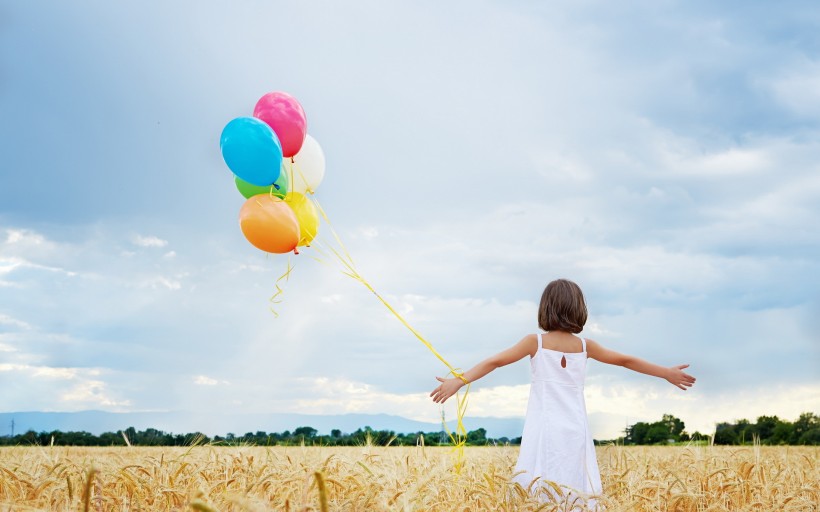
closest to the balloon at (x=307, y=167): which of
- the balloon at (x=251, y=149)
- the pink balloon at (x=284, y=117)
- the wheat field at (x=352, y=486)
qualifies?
the pink balloon at (x=284, y=117)

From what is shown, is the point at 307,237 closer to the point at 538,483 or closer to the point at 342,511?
the point at 538,483

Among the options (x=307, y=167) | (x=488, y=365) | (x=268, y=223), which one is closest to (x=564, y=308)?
(x=488, y=365)

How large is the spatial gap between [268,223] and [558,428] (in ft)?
8.78

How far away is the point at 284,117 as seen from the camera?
18.7 ft

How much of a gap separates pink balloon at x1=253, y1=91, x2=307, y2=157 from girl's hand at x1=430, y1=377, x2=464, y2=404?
8.17ft

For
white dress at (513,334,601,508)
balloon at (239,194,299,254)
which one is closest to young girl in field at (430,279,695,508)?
white dress at (513,334,601,508)

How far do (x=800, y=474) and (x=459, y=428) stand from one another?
2.42 metres

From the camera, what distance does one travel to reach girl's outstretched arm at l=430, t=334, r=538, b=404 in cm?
451

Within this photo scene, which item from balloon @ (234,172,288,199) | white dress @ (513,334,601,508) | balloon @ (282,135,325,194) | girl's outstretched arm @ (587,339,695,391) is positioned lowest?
white dress @ (513,334,601,508)

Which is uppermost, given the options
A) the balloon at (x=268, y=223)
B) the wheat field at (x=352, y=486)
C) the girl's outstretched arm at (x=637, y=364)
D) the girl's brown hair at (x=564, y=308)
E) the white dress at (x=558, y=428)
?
the balloon at (x=268, y=223)

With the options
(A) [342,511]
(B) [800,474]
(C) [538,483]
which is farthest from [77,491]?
(B) [800,474]

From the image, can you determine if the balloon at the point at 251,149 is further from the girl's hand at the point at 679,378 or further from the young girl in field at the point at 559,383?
the girl's hand at the point at 679,378

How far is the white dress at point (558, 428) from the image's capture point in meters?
4.45

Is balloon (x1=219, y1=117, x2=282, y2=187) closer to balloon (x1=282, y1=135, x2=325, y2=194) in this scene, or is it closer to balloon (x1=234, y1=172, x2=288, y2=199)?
balloon (x1=234, y1=172, x2=288, y2=199)
